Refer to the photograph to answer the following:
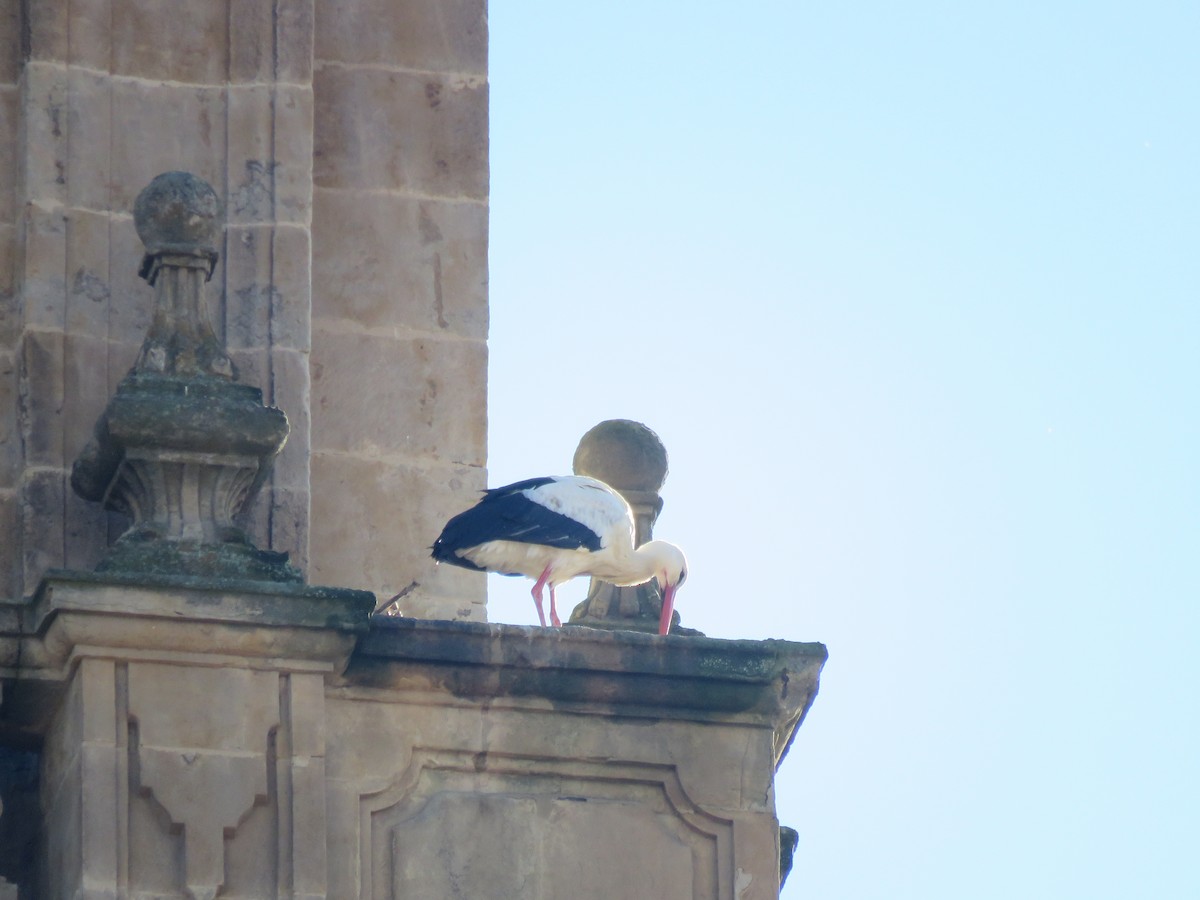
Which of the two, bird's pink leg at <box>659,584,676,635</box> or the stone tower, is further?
bird's pink leg at <box>659,584,676,635</box>

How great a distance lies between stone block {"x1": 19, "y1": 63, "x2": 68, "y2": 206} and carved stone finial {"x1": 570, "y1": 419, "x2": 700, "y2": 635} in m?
2.04

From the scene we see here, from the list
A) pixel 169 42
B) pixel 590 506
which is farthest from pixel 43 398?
pixel 590 506

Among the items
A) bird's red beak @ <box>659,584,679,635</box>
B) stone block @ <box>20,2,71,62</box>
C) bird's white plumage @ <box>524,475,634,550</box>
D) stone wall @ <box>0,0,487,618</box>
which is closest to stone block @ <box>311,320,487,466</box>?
stone wall @ <box>0,0,487,618</box>

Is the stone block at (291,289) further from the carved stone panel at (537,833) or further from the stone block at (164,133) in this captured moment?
the carved stone panel at (537,833)

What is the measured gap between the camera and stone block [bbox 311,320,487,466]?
498 inches

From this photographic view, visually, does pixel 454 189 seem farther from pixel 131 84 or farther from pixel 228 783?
pixel 228 783

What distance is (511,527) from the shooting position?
12414mm

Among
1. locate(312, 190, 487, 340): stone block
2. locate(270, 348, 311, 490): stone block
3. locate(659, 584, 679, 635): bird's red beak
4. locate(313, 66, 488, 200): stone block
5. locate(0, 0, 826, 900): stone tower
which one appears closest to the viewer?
locate(0, 0, 826, 900): stone tower

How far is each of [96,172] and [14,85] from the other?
0.43m

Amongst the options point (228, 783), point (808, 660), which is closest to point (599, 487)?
point (808, 660)

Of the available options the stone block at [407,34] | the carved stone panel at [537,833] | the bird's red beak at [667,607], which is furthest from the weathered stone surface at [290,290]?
the carved stone panel at [537,833]

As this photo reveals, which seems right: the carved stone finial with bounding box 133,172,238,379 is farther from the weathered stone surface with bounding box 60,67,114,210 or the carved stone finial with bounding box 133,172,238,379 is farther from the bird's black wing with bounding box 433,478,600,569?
the bird's black wing with bounding box 433,478,600,569

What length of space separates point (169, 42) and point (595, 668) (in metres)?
2.67

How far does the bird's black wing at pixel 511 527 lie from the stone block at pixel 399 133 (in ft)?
3.79
